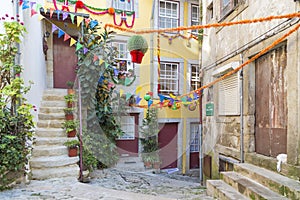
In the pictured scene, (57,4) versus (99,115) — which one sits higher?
(57,4)

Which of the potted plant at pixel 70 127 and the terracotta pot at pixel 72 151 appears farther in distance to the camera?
the potted plant at pixel 70 127

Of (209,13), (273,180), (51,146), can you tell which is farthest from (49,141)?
(209,13)

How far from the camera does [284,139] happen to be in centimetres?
308

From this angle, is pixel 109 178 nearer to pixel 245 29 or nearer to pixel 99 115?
pixel 99 115

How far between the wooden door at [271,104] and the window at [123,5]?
5.28m

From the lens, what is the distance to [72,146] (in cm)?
407

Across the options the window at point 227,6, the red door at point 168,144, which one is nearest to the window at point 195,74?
the red door at point 168,144

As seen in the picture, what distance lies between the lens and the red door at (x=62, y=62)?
7.15m

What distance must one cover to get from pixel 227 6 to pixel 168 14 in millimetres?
3955

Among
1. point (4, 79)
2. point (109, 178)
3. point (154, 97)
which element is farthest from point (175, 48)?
point (4, 79)

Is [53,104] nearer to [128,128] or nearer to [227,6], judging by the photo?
[128,128]

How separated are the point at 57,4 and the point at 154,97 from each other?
4080 mm

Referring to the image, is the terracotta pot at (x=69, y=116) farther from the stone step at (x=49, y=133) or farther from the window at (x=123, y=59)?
the window at (x=123, y=59)

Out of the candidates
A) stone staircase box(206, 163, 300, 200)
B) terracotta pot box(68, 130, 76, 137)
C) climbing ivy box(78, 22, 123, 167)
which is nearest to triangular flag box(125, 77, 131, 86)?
climbing ivy box(78, 22, 123, 167)
